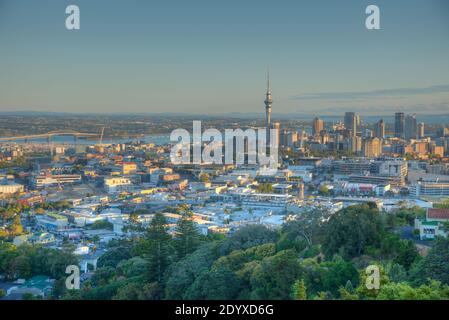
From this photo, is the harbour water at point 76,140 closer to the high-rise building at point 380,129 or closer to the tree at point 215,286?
the high-rise building at point 380,129

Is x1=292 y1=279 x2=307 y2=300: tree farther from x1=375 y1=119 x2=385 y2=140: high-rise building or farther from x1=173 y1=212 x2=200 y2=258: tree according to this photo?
x1=375 y1=119 x2=385 y2=140: high-rise building

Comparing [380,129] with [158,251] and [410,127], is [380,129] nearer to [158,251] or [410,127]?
[410,127]

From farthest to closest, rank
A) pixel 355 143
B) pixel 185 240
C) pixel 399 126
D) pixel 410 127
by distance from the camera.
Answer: pixel 355 143, pixel 399 126, pixel 410 127, pixel 185 240

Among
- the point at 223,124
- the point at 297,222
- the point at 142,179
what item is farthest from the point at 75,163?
the point at 297,222

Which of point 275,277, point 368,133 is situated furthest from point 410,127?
point 275,277

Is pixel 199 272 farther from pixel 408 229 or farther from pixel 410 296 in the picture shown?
pixel 408 229

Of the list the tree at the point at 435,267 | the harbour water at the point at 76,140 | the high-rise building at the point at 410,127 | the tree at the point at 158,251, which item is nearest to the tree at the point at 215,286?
the tree at the point at 158,251
